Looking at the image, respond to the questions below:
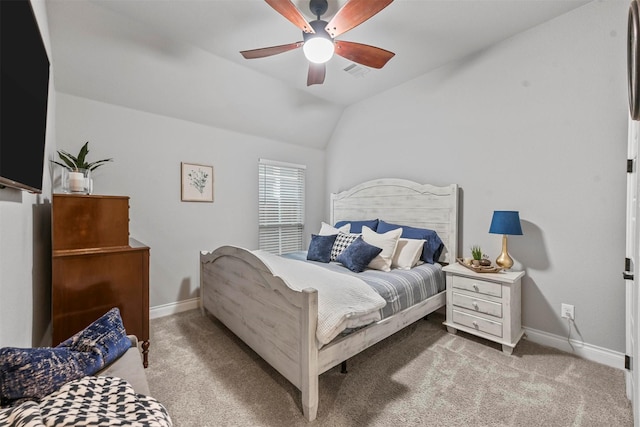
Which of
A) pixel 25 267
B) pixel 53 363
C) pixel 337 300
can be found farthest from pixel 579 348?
pixel 25 267

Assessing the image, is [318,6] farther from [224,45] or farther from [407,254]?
[407,254]

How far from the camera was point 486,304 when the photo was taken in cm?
242

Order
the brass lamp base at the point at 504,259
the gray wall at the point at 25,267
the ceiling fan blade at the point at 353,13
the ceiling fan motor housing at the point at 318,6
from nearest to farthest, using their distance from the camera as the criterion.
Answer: the gray wall at the point at 25,267
the ceiling fan blade at the point at 353,13
the ceiling fan motor housing at the point at 318,6
the brass lamp base at the point at 504,259

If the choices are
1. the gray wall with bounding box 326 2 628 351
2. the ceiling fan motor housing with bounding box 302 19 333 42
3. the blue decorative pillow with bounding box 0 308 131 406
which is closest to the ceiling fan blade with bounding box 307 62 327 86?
the ceiling fan motor housing with bounding box 302 19 333 42

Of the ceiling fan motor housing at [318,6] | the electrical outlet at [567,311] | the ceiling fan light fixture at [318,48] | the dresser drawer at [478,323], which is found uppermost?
the ceiling fan motor housing at [318,6]

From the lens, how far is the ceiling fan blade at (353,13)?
1.72 meters

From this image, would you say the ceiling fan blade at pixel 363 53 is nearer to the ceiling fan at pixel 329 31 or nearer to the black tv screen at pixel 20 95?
the ceiling fan at pixel 329 31

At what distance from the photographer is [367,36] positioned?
2.59 metres

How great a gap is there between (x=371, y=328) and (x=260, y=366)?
919mm

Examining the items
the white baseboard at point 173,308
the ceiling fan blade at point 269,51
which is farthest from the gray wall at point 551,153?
→ the white baseboard at point 173,308

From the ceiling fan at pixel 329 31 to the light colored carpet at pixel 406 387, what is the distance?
2.44m

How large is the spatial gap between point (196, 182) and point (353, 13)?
2.59 meters

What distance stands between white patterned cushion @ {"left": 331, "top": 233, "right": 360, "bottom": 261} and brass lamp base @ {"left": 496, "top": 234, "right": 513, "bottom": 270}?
4.48 ft

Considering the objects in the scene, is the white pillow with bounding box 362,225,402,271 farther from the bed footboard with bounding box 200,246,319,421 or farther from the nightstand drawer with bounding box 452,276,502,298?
the bed footboard with bounding box 200,246,319,421
